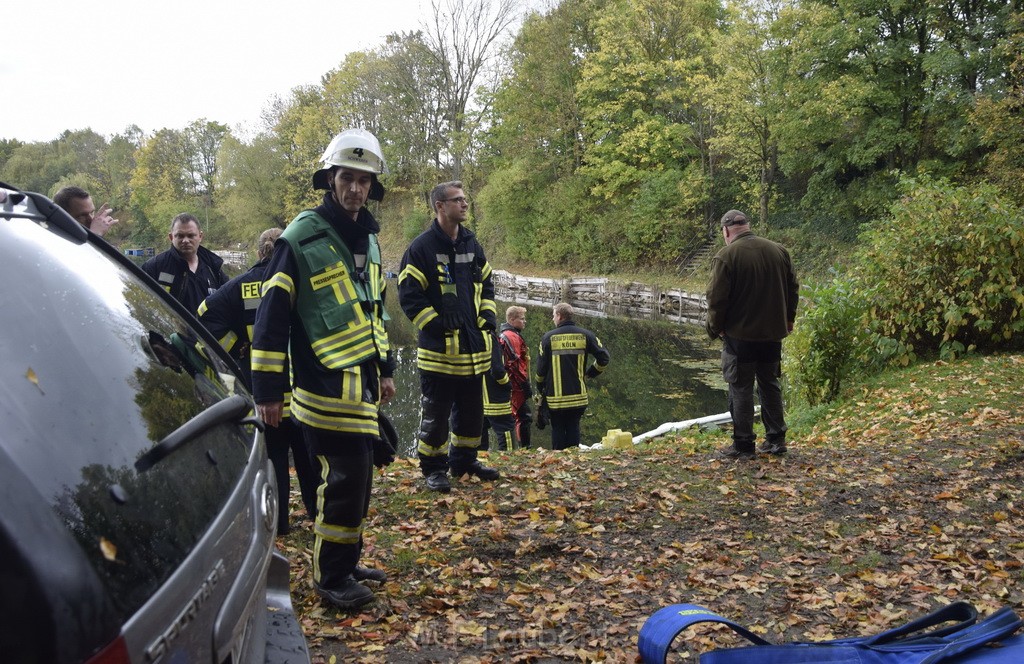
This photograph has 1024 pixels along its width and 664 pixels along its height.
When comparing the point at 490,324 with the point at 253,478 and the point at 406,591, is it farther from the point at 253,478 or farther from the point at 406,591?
the point at 253,478

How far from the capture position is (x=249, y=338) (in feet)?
19.3

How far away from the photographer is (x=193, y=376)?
2143mm

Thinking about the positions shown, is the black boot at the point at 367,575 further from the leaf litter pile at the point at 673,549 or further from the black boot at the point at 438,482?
the black boot at the point at 438,482

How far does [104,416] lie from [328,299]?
2.62m

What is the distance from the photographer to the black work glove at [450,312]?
608 centimetres

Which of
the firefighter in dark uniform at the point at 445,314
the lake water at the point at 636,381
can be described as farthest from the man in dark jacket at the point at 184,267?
the lake water at the point at 636,381

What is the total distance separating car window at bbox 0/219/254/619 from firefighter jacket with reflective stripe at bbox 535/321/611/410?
8.27 m

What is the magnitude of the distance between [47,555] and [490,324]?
16.8 feet

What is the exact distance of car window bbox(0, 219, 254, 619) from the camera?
1.35 metres

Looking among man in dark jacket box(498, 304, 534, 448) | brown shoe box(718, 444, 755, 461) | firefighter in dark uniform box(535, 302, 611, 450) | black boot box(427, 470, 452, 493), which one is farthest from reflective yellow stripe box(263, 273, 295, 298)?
firefighter in dark uniform box(535, 302, 611, 450)

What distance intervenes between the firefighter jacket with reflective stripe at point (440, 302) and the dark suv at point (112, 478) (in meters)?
3.79

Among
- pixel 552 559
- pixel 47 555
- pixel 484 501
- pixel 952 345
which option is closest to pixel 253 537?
pixel 47 555

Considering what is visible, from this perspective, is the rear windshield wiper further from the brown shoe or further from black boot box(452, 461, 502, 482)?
the brown shoe

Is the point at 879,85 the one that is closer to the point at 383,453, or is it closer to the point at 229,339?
the point at 229,339
